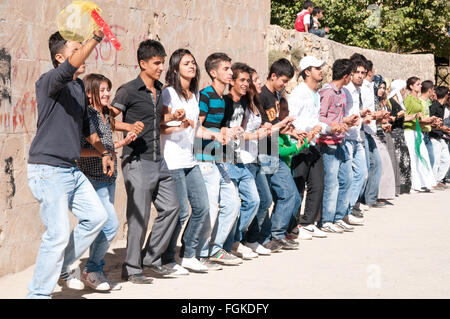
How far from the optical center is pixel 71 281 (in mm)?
6281

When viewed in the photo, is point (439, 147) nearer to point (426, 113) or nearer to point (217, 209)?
point (426, 113)

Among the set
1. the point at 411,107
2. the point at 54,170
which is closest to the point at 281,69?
the point at 54,170

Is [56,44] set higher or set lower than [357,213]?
higher

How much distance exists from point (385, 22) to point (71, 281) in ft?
64.1

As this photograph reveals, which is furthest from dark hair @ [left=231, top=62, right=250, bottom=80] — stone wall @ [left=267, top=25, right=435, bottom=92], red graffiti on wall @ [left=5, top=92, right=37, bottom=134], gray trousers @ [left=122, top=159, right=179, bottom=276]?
stone wall @ [left=267, top=25, right=435, bottom=92]

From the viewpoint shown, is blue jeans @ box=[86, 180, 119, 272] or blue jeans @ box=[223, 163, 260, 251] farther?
blue jeans @ box=[223, 163, 260, 251]

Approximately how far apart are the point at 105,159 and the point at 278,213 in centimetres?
290

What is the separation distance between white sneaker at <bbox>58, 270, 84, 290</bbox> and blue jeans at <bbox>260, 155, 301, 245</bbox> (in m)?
2.61

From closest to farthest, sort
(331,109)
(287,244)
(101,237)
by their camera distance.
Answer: (101,237), (287,244), (331,109)

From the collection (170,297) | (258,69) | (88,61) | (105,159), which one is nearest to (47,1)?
(88,61)

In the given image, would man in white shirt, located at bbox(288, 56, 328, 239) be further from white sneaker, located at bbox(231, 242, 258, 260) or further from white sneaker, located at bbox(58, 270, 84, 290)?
white sneaker, located at bbox(58, 270, 84, 290)

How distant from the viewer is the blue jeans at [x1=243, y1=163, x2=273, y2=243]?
8.20 meters

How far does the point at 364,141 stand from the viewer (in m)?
11.2

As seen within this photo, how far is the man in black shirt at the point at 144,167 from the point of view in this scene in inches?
263
